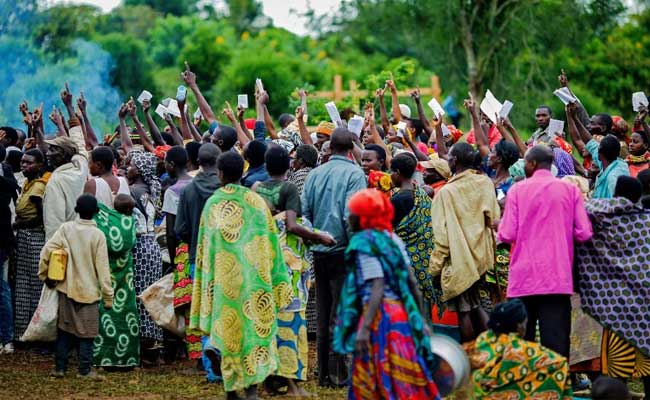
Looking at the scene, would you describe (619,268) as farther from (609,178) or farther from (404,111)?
(404,111)

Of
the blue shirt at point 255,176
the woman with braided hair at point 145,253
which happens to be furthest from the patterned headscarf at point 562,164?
the woman with braided hair at point 145,253

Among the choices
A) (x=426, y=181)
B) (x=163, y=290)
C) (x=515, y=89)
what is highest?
(x=515, y=89)

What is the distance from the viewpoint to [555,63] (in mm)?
39438

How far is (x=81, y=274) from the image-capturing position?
37.4ft

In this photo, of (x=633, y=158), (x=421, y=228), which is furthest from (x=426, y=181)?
(x=633, y=158)

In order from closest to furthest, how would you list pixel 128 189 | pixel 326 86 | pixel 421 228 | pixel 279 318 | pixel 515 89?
1. pixel 279 318
2. pixel 421 228
3. pixel 128 189
4. pixel 515 89
5. pixel 326 86

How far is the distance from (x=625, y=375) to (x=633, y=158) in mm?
2955

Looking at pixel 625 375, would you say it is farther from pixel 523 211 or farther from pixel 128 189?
pixel 128 189

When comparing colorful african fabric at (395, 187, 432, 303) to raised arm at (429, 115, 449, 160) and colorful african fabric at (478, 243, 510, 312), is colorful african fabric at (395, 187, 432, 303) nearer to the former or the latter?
colorful african fabric at (478, 243, 510, 312)

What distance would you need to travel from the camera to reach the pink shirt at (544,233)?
31.9ft

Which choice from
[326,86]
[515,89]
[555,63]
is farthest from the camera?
[326,86]

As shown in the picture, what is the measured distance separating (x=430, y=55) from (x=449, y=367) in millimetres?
31505

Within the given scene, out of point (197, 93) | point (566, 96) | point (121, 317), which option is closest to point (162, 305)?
point (121, 317)

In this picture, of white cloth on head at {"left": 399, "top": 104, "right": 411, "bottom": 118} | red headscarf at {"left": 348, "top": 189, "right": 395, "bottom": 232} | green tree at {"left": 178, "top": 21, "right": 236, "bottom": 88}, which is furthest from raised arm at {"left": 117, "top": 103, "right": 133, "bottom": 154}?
green tree at {"left": 178, "top": 21, "right": 236, "bottom": 88}
